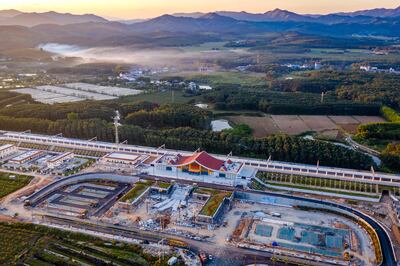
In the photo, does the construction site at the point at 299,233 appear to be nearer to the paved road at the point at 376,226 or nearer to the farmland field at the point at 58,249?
the paved road at the point at 376,226

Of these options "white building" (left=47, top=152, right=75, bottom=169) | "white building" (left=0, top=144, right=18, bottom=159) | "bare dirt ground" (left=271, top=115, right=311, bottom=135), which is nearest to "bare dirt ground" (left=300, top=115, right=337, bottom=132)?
"bare dirt ground" (left=271, top=115, right=311, bottom=135)

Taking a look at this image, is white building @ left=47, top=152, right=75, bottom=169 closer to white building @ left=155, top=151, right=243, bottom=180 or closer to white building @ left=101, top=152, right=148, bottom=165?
white building @ left=101, top=152, right=148, bottom=165

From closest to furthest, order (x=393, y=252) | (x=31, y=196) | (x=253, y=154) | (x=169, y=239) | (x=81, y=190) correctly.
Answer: (x=393, y=252), (x=169, y=239), (x=31, y=196), (x=81, y=190), (x=253, y=154)

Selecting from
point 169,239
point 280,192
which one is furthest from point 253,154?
point 169,239

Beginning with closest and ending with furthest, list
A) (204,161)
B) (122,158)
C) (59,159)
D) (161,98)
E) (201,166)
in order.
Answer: (201,166) → (204,161) → (122,158) → (59,159) → (161,98)

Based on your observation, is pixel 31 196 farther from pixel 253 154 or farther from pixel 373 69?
pixel 373 69

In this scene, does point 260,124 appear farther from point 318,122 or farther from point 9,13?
point 9,13

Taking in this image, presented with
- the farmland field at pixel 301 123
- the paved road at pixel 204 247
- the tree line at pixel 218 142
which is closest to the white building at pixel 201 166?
the tree line at pixel 218 142

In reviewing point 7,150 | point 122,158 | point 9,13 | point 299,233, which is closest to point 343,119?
point 122,158
